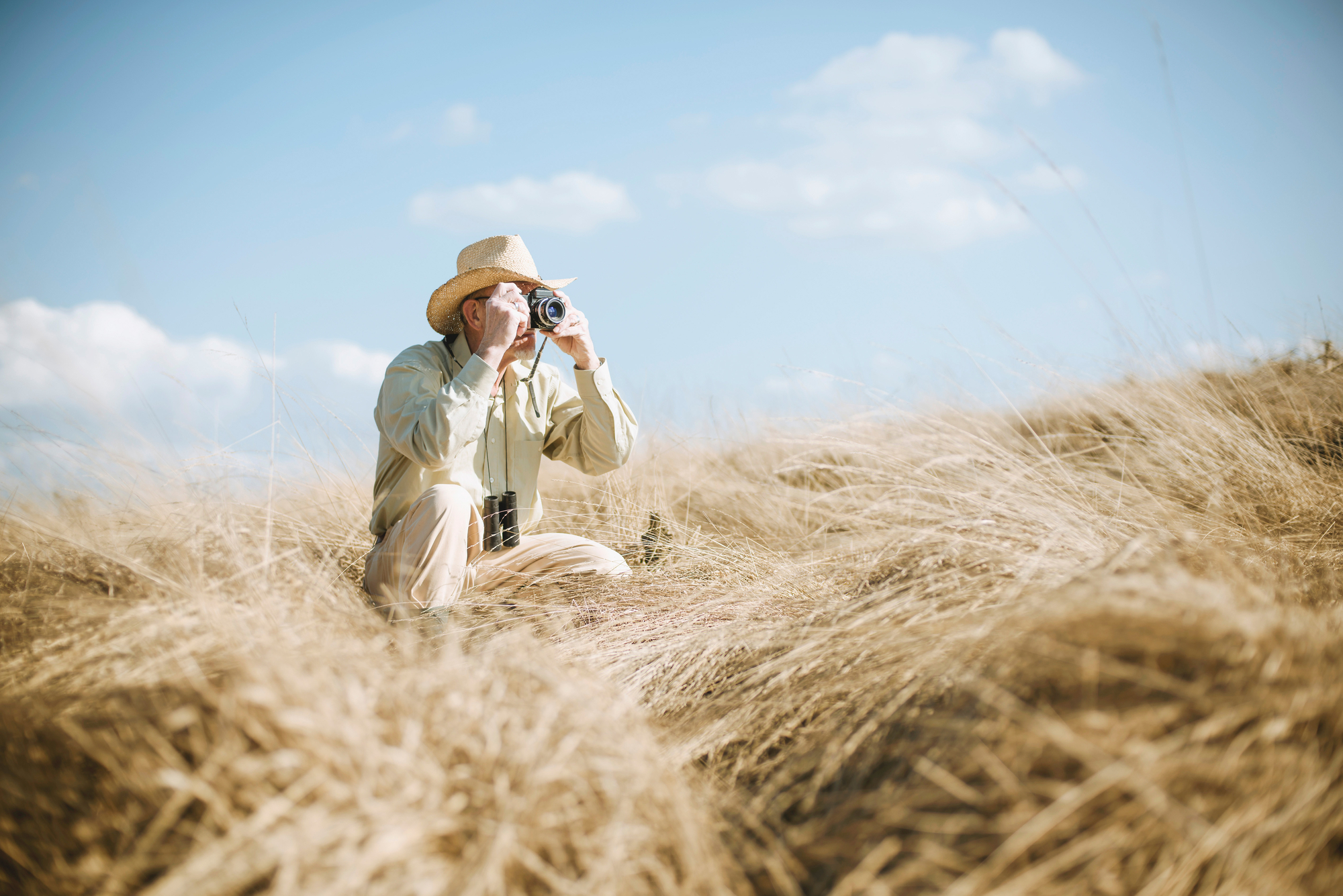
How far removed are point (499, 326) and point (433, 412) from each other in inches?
15.4

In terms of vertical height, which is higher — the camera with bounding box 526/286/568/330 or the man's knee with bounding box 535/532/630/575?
→ the camera with bounding box 526/286/568/330

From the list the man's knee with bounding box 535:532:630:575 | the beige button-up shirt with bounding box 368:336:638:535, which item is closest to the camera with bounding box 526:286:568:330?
the beige button-up shirt with bounding box 368:336:638:535

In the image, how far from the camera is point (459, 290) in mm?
2635

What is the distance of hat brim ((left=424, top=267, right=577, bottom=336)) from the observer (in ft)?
8.39

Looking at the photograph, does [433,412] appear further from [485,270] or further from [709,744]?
[709,744]

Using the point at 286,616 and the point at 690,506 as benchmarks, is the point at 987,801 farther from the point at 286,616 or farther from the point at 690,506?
the point at 690,506

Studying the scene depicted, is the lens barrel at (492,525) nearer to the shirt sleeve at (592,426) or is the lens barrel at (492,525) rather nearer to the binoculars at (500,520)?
the binoculars at (500,520)

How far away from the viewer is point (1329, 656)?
984 mm

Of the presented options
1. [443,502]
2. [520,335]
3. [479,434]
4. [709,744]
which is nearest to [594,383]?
[520,335]

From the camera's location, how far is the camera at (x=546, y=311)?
2.48 meters

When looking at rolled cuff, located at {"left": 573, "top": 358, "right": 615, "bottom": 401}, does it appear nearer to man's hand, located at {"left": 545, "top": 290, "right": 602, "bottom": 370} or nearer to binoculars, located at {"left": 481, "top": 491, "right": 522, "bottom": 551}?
man's hand, located at {"left": 545, "top": 290, "right": 602, "bottom": 370}

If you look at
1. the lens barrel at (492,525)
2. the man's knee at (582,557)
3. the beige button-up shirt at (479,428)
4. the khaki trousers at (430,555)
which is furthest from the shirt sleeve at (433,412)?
the man's knee at (582,557)

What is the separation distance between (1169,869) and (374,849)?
974 millimetres

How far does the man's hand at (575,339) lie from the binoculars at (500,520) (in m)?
0.58
